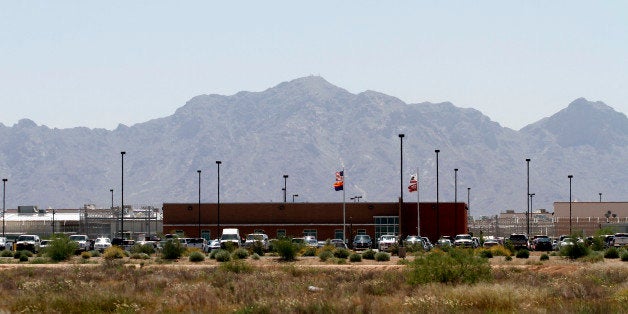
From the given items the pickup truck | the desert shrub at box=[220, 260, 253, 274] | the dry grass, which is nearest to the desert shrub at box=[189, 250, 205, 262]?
the desert shrub at box=[220, 260, 253, 274]

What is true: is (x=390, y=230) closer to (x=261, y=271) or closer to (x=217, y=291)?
(x=261, y=271)

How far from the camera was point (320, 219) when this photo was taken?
110 meters

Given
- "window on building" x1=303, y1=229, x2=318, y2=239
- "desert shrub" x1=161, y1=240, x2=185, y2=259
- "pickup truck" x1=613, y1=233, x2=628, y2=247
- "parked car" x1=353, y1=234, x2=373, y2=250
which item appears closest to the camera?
"desert shrub" x1=161, y1=240, x2=185, y2=259

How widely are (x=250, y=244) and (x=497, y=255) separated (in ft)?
61.8

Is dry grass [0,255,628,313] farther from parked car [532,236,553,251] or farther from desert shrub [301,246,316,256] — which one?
parked car [532,236,553,251]

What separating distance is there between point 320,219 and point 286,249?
4044cm

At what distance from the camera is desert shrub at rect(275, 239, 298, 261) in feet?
230

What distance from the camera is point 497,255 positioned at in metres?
78.4

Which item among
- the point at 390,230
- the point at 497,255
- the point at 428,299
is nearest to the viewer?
the point at 428,299

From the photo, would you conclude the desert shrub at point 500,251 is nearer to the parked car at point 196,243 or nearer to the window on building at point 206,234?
the parked car at point 196,243

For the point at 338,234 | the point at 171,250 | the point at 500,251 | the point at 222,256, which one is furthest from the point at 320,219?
the point at 222,256

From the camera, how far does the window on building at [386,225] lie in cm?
10956

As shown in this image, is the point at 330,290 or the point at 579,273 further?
the point at 579,273

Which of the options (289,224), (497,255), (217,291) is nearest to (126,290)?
(217,291)
